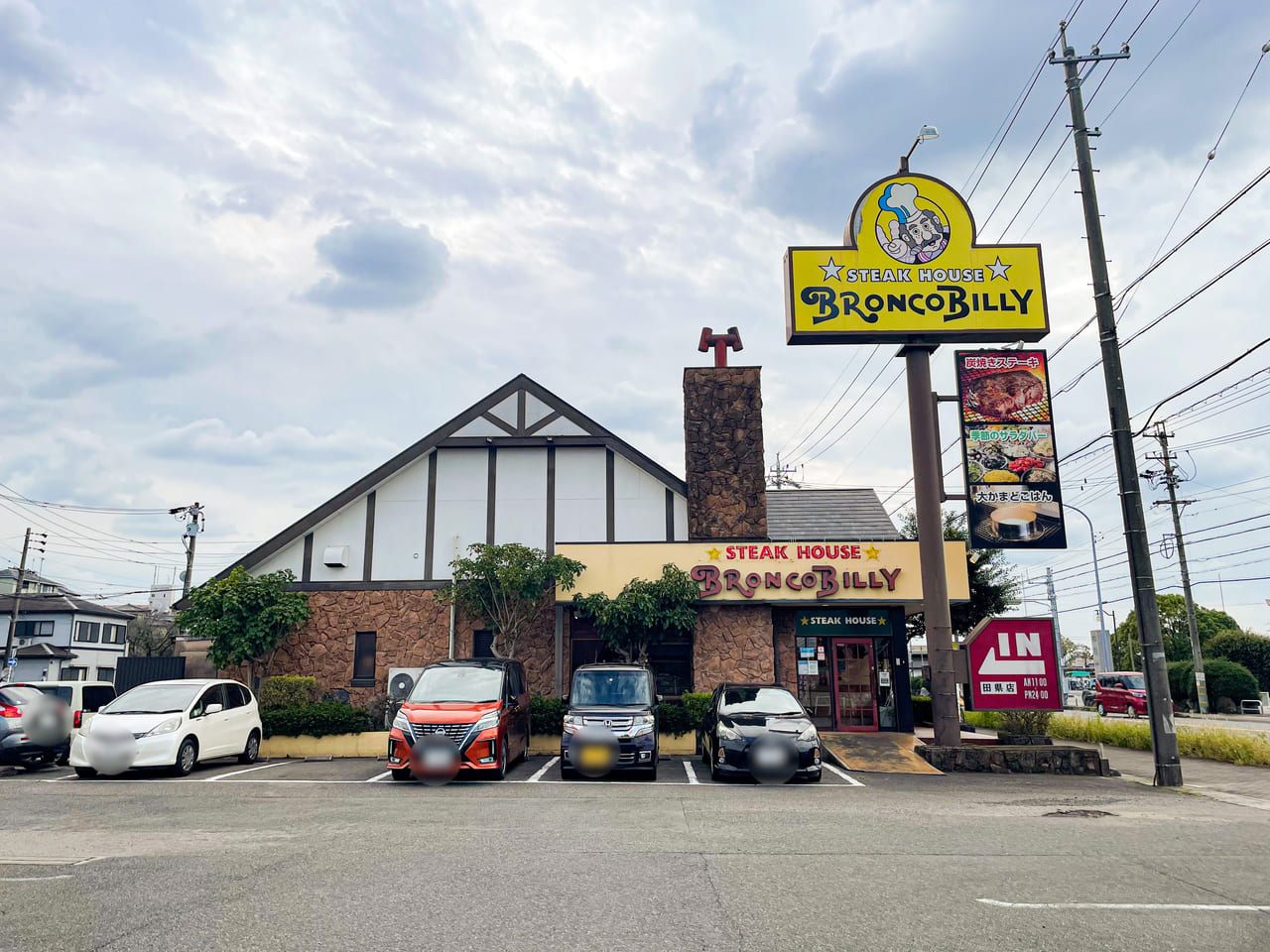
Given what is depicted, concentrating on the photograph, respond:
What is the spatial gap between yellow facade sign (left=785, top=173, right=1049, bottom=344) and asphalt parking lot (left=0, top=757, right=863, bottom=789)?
867cm

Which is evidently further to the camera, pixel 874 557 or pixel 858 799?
pixel 874 557

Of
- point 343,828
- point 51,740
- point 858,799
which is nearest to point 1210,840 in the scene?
point 858,799

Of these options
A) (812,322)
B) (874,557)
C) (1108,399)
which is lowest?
(874,557)

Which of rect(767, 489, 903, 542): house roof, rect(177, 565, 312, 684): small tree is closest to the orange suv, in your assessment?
rect(177, 565, 312, 684): small tree

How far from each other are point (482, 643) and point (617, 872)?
48.9ft

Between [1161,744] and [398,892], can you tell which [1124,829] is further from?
[398,892]

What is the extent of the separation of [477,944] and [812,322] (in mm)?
14653

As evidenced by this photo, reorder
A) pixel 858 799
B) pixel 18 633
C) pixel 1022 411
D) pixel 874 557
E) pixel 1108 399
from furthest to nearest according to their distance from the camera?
1. pixel 18 633
2. pixel 874 557
3. pixel 1022 411
4. pixel 1108 399
5. pixel 858 799

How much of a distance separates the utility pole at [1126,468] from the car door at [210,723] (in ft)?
49.7

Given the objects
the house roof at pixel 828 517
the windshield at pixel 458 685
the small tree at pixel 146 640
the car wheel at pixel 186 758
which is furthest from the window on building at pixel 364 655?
the small tree at pixel 146 640

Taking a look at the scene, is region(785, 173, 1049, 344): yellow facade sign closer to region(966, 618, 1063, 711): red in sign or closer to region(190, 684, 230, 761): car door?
region(966, 618, 1063, 711): red in sign

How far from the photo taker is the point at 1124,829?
9641mm

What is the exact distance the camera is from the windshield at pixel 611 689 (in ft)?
48.8

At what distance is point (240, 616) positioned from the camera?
2016 centimetres
